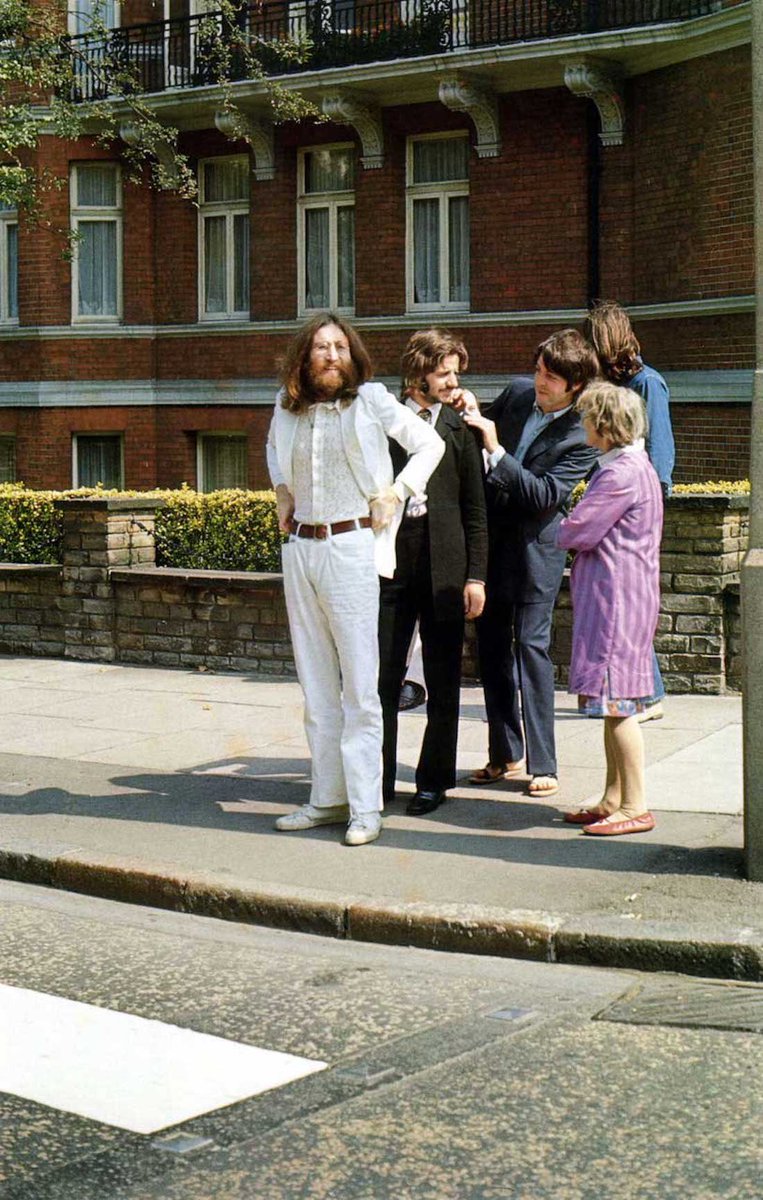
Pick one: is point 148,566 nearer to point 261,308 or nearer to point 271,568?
point 271,568

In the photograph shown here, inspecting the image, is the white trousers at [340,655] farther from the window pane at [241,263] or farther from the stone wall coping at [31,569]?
the window pane at [241,263]

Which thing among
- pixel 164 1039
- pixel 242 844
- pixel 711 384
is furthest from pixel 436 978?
pixel 711 384

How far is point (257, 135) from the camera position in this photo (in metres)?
22.5

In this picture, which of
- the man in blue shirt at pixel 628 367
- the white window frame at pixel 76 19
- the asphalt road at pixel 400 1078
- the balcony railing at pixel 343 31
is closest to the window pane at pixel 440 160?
the balcony railing at pixel 343 31

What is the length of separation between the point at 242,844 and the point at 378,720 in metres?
0.76

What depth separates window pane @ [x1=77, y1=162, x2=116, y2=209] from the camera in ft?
78.6

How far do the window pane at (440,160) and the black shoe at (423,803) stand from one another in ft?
48.2

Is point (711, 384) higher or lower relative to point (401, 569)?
higher

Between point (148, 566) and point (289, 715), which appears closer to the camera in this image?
point (289, 715)

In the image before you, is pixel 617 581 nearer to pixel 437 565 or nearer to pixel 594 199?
pixel 437 565

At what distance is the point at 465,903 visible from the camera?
20.4 ft

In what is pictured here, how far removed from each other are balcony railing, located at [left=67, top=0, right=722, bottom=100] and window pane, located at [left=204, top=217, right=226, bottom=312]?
1869 millimetres

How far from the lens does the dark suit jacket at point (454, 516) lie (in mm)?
7703

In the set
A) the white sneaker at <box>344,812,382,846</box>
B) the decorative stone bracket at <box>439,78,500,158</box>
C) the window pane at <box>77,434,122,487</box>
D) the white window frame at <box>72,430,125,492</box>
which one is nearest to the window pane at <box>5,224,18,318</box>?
the white window frame at <box>72,430,125,492</box>
